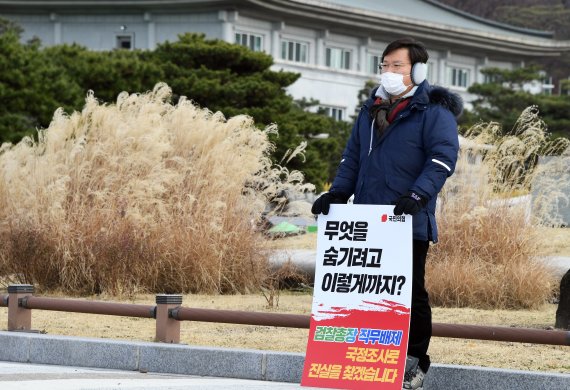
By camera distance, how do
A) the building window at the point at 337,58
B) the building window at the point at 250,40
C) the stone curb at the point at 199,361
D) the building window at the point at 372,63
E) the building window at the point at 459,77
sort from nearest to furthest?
the stone curb at the point at 199,361 < the building window at the point at 250,40 < the building window at the point at 337,58 < the building window at the point at 372,63 < the building window at the point at 459,77

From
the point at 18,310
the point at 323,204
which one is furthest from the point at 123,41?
the point at 323,204

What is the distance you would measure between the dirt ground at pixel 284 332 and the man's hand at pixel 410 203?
1.79 m

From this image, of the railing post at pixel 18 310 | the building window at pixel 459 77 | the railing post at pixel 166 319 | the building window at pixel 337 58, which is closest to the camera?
the railing post at pixel 166 319

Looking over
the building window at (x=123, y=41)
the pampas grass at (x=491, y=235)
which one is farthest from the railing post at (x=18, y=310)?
the building window at (x=123, y=41)

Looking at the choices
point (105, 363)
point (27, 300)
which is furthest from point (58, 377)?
point (27, 300)

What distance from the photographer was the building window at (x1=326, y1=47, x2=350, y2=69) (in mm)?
50656

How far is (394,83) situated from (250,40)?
40642 mm

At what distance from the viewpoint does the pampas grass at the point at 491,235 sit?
12.4 metres

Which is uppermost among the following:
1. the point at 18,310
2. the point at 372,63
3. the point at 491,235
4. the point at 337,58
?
the point at 337,58

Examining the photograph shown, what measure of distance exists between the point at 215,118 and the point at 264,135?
0.70 metres

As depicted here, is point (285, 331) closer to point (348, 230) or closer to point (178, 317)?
point (178, 317)

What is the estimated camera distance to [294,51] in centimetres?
4925

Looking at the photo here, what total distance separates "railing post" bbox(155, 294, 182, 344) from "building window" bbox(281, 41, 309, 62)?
40351mm

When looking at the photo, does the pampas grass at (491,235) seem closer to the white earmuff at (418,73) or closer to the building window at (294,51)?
the white earmuff at (418,73)
